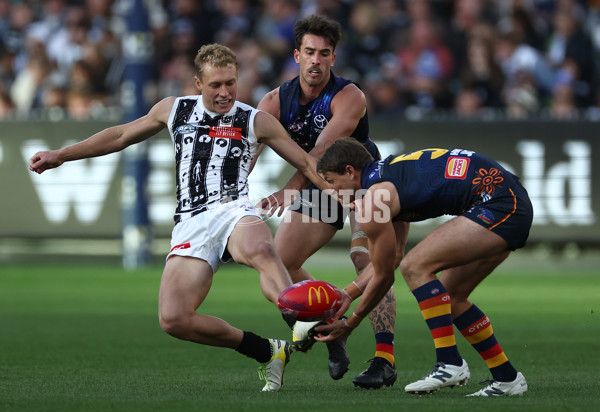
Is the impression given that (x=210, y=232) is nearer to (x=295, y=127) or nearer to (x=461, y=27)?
(x=295, y=127)

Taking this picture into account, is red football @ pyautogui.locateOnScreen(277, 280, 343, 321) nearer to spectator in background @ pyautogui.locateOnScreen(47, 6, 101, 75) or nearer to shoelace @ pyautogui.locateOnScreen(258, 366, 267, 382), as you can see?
shoelace @ pyautogui.locateOnScreen(258, 366, 267, 382)

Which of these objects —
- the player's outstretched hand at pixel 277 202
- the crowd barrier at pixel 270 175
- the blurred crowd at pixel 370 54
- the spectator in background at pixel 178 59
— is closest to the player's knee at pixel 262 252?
the player's outstretched hand at pixel 277 202

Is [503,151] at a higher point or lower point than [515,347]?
higher

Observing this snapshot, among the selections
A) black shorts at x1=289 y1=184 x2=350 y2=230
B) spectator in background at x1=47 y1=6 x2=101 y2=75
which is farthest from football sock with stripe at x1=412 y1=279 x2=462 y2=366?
spectator in background at x1=47 y1=6 x2=101 y2=75

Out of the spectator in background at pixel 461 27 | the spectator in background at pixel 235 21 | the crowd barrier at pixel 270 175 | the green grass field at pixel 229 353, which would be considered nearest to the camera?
the green grass field at pixel 229 353

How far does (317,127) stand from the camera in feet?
27.0

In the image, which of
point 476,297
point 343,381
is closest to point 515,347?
point 343,381

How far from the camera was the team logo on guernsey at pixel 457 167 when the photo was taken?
6906mm

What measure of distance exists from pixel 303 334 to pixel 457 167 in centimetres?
144

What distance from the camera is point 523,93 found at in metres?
17.8

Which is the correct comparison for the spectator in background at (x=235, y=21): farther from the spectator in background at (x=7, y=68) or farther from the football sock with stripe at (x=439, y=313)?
the football sock with stripe at (x=439, y=313)

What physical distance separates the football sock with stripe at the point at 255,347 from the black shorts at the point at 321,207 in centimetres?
133

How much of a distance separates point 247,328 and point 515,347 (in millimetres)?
2598

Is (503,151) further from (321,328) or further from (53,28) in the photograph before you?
(321,328)
